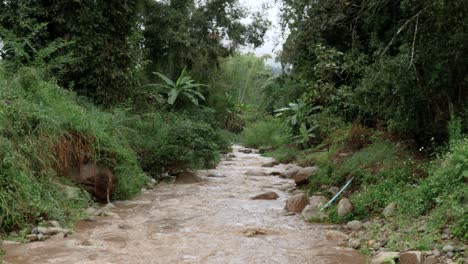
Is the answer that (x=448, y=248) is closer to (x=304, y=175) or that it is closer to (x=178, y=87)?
(x=304, y=175)

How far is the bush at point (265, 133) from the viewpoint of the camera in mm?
23367

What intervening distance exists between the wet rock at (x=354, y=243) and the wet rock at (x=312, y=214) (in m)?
1.45

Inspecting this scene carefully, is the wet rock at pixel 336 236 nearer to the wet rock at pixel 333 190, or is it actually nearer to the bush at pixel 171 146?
the wet rock at pixel 333 190

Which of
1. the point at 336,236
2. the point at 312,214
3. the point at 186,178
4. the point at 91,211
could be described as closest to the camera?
the point at 336,236

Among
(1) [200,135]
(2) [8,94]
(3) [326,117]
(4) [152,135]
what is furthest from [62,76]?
(3) [326,117]

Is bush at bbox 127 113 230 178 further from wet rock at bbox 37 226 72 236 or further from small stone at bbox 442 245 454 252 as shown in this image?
small stone at bbox 442 245 454 252

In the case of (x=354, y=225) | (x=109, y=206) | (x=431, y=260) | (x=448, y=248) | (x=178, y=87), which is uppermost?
(x=178, y=87)

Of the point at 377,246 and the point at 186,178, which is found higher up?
the point at 377,246

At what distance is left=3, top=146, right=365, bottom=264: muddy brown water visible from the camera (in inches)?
225

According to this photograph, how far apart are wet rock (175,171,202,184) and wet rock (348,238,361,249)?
680cm

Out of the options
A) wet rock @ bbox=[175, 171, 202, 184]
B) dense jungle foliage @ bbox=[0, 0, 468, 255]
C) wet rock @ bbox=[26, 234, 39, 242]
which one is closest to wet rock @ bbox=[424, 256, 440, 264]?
dense jungle foliage @ bbox=[0, 0, 468, 255]

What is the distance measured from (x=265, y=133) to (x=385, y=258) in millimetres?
20547

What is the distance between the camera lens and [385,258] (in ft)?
17.4

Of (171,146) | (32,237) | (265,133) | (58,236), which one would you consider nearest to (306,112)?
(171,146)
